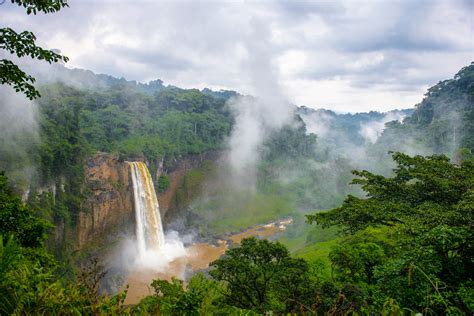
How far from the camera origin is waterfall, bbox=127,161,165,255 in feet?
167

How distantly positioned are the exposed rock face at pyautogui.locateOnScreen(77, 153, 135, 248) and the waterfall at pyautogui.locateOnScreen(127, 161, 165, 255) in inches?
39.8

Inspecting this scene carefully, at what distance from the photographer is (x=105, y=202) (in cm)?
4753

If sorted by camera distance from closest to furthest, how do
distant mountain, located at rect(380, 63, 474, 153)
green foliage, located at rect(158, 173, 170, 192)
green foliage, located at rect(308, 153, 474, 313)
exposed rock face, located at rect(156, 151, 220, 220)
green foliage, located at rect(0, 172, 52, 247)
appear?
green foliage, located at rect(308, 153, 474, 313) → green foliage, located at rect(0, 172, 52, 247) → green foliage, located at rect(158, 173, 170, 192) → exposed rock face, located at rect(156, 151, 220, 220) → distant mountain, located at rect(380, 63, 474, 153)

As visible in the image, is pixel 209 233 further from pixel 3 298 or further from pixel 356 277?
pixel 3 298

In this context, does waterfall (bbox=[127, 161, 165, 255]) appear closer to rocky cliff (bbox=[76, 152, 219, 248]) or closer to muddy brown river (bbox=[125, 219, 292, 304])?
rocky cliff (bbox=[76, 152, 219, 248])

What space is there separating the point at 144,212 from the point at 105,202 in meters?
6.44

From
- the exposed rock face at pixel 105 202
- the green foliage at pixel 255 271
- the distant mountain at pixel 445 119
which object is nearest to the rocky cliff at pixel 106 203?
the exposed rock face at pixel 105 202

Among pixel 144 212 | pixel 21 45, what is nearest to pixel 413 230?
pixel 21 45

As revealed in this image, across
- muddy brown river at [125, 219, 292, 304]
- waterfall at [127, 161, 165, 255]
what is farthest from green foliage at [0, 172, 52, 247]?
waterfall at [127, 161, 165, 255]

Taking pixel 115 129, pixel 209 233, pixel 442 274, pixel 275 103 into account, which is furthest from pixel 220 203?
pixel 442 274

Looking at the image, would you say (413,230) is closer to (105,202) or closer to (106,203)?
Result: (105,202)

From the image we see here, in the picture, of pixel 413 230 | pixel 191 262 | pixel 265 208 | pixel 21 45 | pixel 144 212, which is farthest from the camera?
pixel 265 208

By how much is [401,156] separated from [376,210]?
4.57 metres

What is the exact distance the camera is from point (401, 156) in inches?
654
